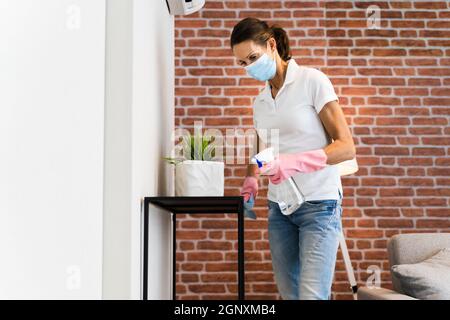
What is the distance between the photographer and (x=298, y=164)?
1680mm

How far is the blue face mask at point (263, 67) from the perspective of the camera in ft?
6.03

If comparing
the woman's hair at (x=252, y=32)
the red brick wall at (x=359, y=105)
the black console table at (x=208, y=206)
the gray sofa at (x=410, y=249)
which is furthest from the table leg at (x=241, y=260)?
the red brick wall at (x=359, y=105)

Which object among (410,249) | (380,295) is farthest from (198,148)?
(410,249)

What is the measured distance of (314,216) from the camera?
1697 mm

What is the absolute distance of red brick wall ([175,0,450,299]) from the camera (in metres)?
3.28

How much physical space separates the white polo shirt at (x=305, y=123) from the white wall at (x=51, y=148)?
80 centimetres

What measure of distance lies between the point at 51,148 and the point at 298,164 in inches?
34.3

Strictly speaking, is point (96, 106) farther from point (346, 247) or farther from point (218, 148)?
point (346, 247)

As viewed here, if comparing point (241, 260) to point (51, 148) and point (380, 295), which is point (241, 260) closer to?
point (51, 148)

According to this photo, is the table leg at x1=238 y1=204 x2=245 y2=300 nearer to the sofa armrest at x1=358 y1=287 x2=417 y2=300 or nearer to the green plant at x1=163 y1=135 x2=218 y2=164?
the green plant at x1=163 y1=135 x2=218 y2=164

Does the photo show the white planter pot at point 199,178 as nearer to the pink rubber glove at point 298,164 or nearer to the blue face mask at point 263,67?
the pink rubber glove at point 298,164

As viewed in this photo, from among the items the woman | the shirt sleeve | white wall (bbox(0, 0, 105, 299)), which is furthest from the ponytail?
white wall (bbox(0, 0, 105, 299))

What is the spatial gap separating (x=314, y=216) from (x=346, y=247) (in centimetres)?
153
